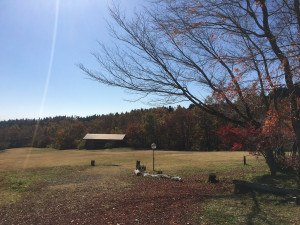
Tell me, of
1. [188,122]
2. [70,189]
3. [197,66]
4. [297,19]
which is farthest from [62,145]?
[297,19]

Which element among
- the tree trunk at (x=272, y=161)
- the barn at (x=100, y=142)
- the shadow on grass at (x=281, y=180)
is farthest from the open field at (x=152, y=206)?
the barn at (x=100, y=142)

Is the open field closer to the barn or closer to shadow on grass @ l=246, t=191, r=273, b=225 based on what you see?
shadow on grass @ l=246, t=191, r=273, b=225

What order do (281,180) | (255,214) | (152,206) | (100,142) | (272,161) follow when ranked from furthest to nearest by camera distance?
(100,142)
(272,161)
(281,180)
(152,206)
(255,214)

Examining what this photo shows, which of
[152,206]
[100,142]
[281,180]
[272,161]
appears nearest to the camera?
[152,206]

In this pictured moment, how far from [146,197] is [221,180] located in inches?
187

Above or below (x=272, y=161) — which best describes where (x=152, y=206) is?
below

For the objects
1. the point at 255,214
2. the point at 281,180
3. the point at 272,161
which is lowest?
the point at 255,214

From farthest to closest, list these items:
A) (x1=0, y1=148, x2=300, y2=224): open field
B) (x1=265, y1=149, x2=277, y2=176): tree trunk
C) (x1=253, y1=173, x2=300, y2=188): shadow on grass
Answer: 1. (x1=265, y1=149, x2=277, y2=176): tree trunk
2. (x1=253, y1=173, x2=300, y2=188): shadow on grass
3. (x1=0, y1=148, x2=300, y2=224): open field

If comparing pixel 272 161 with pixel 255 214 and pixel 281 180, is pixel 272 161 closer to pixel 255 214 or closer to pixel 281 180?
pixel 281 180

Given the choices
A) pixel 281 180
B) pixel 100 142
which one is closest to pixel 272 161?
pixel 281 180

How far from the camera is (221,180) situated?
464 inches

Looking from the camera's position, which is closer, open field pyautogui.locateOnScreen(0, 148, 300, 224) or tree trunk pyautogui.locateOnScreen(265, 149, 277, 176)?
open field pyautogui.locateOnScreen(0, 148, 300, 224)

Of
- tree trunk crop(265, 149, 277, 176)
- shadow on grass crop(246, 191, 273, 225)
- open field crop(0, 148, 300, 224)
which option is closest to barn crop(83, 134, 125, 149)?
open field crop(0, 148, 300, 224)

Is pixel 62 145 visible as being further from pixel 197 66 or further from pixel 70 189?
pixel 197 66
